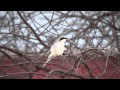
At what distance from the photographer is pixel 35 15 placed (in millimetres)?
2998

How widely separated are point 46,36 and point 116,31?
69 cm

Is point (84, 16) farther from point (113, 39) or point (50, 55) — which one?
point (50, 55)

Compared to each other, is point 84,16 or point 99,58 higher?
point 84,16

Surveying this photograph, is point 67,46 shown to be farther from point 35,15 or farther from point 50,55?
point 35,15

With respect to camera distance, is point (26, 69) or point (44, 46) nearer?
point (44, 46)

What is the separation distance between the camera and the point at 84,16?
10.6ft

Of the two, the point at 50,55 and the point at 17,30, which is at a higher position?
the point at 17,30
